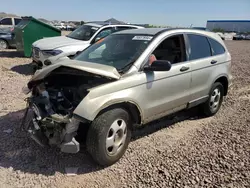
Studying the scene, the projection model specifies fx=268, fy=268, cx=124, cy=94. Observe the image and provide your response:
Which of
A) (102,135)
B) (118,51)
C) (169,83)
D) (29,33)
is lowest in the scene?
(102,135)

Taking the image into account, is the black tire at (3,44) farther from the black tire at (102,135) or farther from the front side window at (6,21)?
the black tire at (102,135)

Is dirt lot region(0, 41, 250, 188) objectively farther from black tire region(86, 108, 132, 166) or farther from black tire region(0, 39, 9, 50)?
black tire region(0, 39, 9, 50)

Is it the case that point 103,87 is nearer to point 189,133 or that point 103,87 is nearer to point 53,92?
point 53,92

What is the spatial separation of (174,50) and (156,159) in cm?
190

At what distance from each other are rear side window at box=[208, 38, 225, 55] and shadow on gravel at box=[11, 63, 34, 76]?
20.6 feet

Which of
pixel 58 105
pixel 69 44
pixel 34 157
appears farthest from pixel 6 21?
pixel 58 105

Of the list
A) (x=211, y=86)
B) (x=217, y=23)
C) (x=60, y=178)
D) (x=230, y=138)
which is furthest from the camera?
(x=217, y=23)

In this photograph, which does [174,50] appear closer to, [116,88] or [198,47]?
[198,47]

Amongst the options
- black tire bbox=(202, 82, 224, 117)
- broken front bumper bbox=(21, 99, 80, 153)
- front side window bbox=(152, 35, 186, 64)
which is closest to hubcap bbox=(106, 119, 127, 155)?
broken front bumper bbox=(21, 99, 80, 153)

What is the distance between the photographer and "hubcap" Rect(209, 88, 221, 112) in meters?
5.41

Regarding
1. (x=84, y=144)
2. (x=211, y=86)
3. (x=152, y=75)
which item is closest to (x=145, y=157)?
(x=84, y=144)

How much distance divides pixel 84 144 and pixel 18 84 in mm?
4843

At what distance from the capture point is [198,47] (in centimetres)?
491

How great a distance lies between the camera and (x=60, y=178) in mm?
3314
